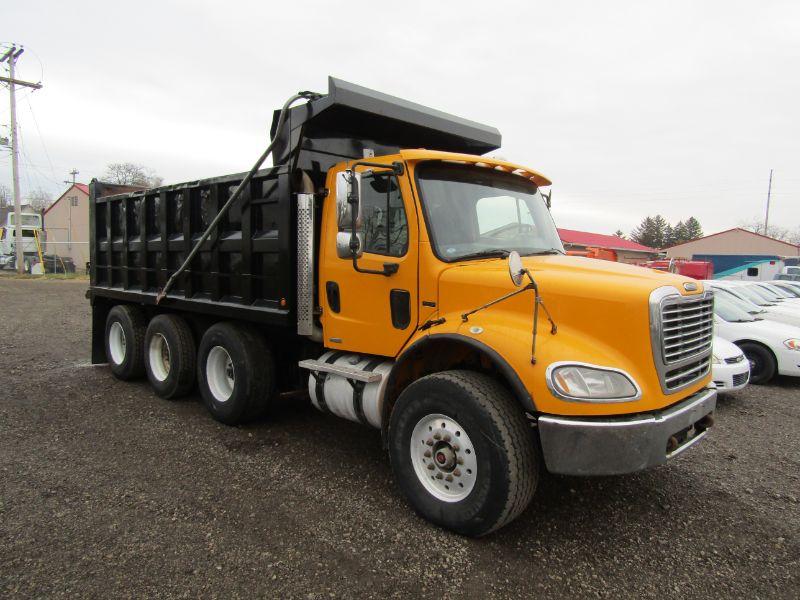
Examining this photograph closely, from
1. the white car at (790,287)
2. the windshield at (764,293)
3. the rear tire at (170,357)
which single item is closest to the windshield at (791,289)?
the white car at (790,287)

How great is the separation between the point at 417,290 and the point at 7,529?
10.2 ft

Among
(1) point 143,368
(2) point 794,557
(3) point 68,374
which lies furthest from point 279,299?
(3) point 68,374

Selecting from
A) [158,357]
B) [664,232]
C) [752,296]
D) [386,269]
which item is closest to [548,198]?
[386,269]

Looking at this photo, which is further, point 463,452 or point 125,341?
point 125,341

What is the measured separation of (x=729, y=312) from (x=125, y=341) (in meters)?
9.66

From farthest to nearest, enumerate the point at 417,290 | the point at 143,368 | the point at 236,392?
the point at 143,368 < the point at 236,392 < the point at 417,290

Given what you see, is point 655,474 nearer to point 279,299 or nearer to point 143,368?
point 279,299

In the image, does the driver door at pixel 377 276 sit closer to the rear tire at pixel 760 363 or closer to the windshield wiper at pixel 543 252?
the windshield wiper at pixel 543 252

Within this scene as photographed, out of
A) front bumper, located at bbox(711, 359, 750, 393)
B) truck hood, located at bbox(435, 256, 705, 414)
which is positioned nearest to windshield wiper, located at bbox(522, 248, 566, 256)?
truck hood, located at bbox(435, 256, 705, 414)

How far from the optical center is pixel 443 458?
3.39 meters

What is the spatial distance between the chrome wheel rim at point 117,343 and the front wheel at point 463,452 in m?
5.43

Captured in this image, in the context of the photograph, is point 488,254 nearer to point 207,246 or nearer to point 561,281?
point 561,281

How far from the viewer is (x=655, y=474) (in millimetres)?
4402

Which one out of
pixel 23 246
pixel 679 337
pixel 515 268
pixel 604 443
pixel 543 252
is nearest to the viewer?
pixel 604 443
